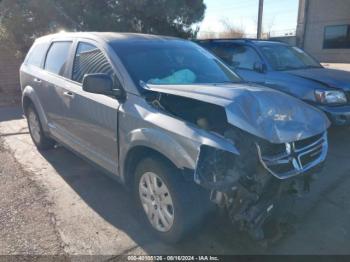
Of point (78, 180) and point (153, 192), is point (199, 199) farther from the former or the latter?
point (78, 180)

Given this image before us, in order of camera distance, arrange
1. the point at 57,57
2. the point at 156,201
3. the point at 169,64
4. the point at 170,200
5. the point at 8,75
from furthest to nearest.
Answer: the point at 8,75
the point at 57,57
the point at 169,64
the point at 156,201
the point at 170,200

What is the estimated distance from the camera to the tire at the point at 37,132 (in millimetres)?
5418

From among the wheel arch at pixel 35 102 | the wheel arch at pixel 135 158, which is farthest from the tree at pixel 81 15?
the wheel arch at pixel 135 158

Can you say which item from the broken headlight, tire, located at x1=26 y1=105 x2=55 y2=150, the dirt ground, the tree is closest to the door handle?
the dirt ground

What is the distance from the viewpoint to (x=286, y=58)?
6.68 metres

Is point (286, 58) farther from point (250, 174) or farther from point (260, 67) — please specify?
point (250, 174)

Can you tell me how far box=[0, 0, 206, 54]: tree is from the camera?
10.0m

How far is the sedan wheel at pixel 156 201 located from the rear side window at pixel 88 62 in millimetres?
1211

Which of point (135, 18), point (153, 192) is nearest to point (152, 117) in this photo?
point (153, 192)

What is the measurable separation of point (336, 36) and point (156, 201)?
27.5 m

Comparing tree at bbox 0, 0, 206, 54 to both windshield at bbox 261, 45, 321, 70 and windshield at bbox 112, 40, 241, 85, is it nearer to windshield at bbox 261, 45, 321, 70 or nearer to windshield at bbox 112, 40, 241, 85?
windshield at bbox 261, 45, 321, 70

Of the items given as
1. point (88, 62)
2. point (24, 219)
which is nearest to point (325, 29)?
point (88, 62)

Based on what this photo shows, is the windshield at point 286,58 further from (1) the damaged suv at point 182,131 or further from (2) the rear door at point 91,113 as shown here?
(2) the rear door at point 91,113

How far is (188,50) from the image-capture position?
4098 mm
